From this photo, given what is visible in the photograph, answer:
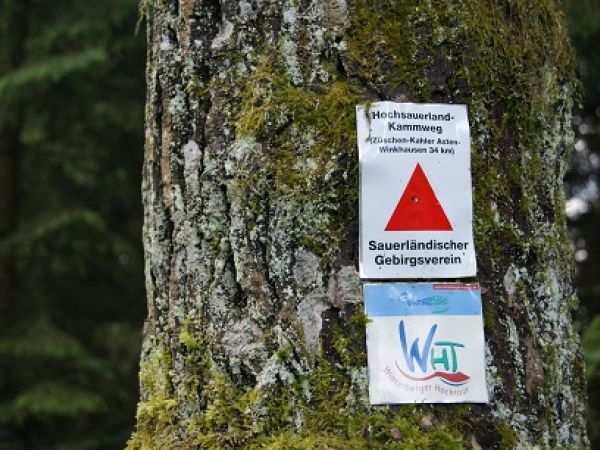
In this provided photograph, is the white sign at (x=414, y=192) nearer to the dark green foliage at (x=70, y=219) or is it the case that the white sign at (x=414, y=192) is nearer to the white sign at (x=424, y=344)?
the white sign at (x=424, y=344)

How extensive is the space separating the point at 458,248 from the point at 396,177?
148mm

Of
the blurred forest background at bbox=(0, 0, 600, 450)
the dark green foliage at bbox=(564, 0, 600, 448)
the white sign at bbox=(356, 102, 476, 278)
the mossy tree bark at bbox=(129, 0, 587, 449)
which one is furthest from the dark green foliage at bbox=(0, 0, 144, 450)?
the white sign at bbox=(356, 102, 476, 278)

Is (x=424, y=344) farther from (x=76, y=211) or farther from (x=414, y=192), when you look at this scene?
(x=76, y=211)

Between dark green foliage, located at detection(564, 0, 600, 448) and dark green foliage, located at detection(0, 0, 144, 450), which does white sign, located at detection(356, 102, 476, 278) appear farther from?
dark green foliage, located at detection(0, 0, 144, 450)

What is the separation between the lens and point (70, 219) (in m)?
6.88

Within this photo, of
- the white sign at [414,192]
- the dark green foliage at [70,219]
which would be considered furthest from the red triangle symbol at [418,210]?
the dark green foliage at [70,219]

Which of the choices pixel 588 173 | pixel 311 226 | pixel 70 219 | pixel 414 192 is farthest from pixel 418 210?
pixel 588 173

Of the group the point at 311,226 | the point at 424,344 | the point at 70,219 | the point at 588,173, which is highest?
the point at 588,173

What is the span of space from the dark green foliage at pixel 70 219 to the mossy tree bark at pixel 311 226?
16.3 ft

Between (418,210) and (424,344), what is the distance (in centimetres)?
20

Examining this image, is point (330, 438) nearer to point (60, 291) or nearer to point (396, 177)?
point (396, 177)

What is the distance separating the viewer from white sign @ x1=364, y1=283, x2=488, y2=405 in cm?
134

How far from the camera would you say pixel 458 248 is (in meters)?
1.38

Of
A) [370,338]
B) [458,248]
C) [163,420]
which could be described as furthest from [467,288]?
[163,420]
